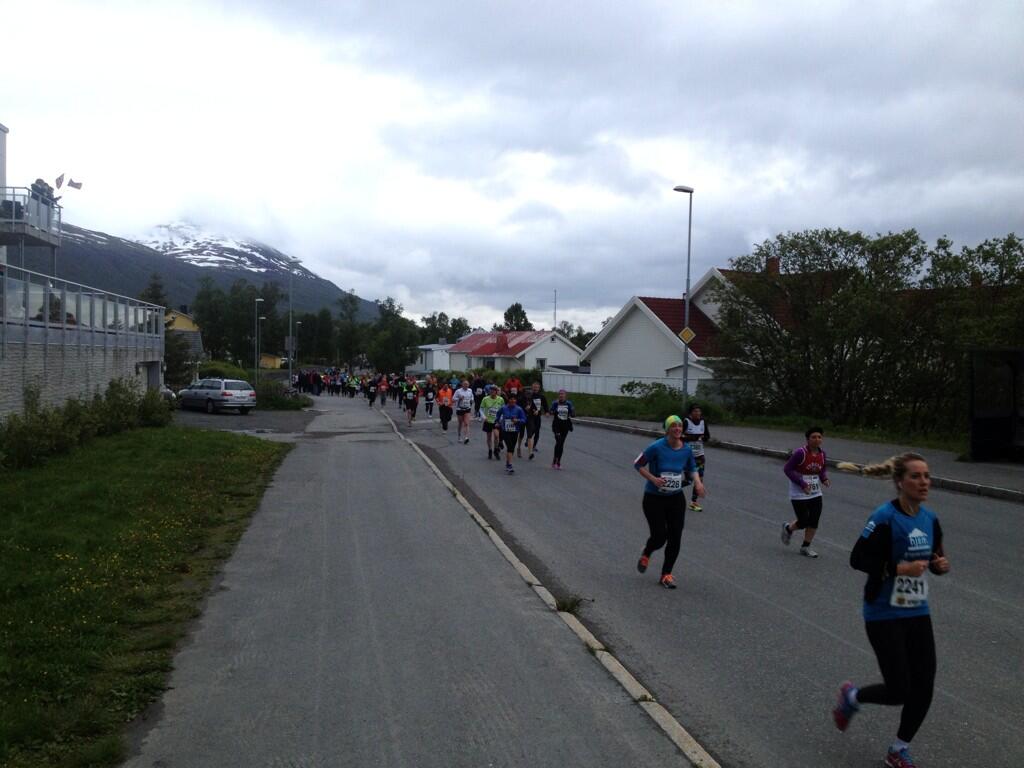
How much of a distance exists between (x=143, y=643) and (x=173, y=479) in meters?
8.53

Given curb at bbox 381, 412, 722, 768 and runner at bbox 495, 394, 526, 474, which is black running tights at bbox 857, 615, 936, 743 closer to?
curb at bbox 381, 412, 722, 768

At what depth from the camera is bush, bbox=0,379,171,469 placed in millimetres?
14344

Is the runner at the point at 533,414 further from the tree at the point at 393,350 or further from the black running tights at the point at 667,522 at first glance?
the tree at the point at 393,350

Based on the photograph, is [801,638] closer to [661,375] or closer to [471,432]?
[471,432]

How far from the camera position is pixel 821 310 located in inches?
1197

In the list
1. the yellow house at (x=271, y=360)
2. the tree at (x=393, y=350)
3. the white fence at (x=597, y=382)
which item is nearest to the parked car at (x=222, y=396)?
the white fence at (x=597, y=382)

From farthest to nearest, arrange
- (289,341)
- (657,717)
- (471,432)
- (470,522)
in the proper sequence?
(289,341)
(471,432)
(470,522)
(657,717)

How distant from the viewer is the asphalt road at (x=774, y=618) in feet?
15.7

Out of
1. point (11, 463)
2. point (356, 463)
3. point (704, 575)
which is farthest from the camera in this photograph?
point (356, 463)

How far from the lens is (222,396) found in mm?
38688

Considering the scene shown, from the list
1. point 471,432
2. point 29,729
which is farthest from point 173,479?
point 471,432

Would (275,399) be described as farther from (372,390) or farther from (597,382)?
(597,382)

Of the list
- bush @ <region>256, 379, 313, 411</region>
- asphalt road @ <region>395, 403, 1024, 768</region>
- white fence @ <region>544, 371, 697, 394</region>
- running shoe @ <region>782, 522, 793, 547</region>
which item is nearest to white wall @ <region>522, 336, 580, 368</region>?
white fence @ <region>544, 371, 697, 394</region>

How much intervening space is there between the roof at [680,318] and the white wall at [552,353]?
37805 mm
